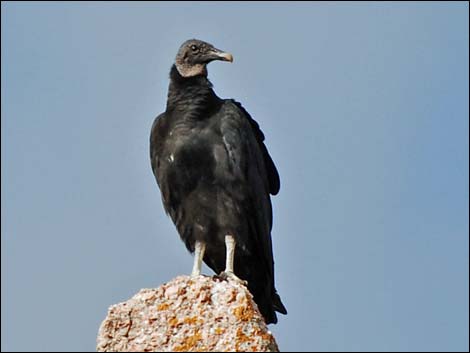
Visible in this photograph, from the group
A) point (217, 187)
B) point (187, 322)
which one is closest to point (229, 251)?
point (217, 187)

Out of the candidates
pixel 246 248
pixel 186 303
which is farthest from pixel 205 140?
pixel 186 303

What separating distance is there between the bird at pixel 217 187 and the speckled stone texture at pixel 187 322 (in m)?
2.16

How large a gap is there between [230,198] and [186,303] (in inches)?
94.5

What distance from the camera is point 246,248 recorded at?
7.33 meters

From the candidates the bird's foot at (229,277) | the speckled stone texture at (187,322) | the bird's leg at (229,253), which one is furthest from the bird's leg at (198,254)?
the speckled stone texture at (187,322)

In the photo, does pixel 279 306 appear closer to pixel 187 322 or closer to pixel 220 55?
pixel 220 55

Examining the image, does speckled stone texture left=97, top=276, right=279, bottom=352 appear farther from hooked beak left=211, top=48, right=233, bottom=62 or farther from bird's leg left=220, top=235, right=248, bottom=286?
hooked beak left=211, top=48, right=233, bottom=62

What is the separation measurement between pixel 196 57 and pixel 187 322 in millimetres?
3506

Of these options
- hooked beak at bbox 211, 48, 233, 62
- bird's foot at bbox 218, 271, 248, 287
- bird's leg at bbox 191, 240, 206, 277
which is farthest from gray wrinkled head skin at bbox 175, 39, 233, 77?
bird's foot at bbox 218, 271, 248, 287

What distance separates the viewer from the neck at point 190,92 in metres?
7.52

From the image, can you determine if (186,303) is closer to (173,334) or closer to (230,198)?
(173,334)

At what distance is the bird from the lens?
7.30m

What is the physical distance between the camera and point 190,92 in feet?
24.8

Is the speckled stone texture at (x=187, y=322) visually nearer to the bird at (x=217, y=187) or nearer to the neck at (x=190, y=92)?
the bird at (x=217, y=187)
